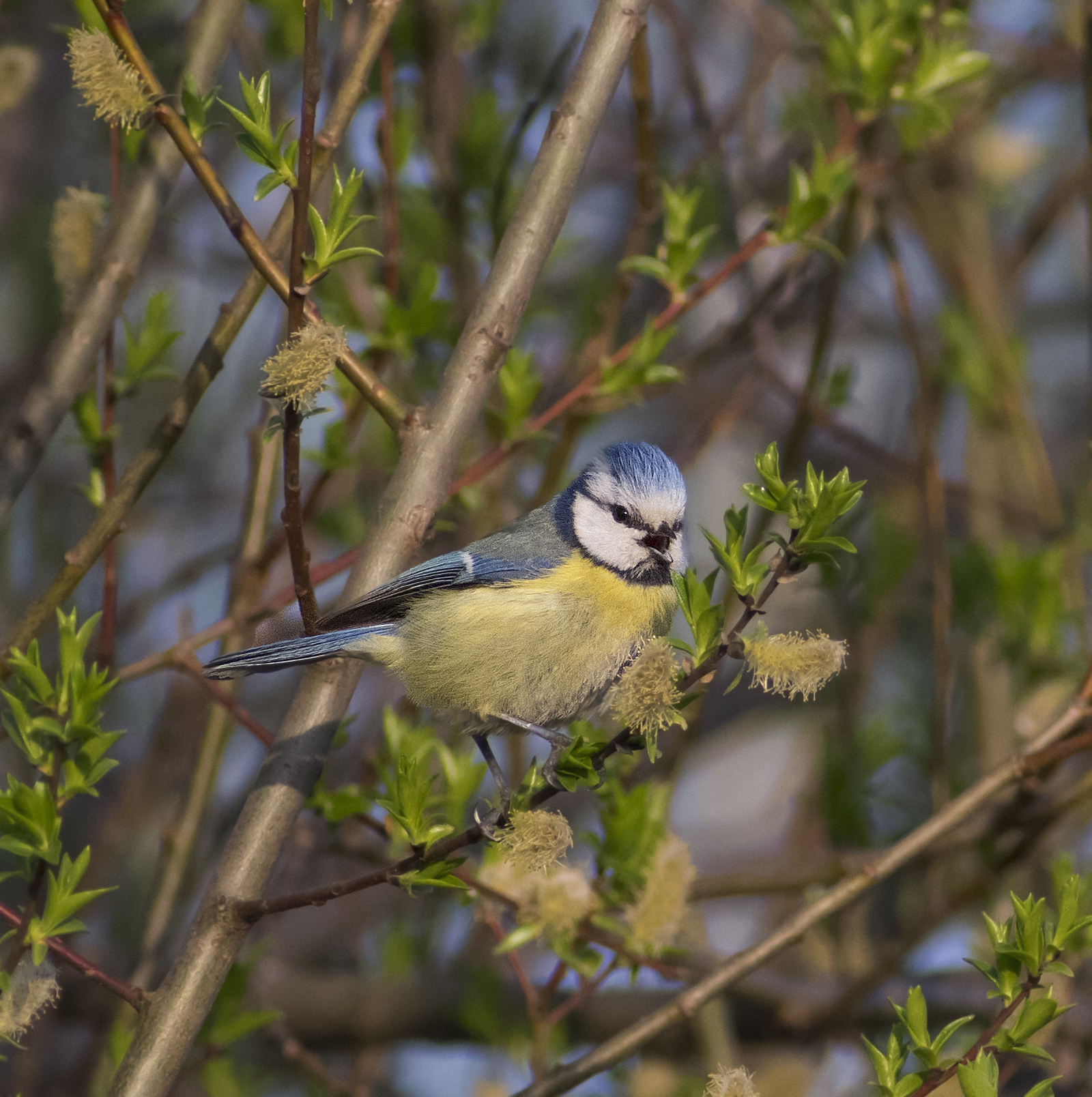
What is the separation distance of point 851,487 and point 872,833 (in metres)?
2.08

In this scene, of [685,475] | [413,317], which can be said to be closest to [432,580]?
[413,317]

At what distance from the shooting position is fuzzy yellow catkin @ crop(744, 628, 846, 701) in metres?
1.35

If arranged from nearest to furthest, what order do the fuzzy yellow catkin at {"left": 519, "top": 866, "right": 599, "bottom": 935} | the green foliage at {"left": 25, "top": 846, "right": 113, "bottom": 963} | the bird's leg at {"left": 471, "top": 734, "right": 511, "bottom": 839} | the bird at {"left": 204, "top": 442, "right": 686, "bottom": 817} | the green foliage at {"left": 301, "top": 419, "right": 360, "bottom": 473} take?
the green foliage at {"left": 25, "top": 846, "right": 113, "bottom": 963}
the bird's leg at {"left": 471, "top": 734, "right": 511, "bottom": 839}
the fuzzy yellow catkin at {"left": 519, "top": 866, "right": 599, "bottom": 935}
the bird at {"left": 204, "top": 442, "right": 686, "bottom": 817}
the green foliage at {"left": 301, "top": 419, "right": 360, "bottom": 473}

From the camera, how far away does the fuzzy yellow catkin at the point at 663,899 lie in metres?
2.08

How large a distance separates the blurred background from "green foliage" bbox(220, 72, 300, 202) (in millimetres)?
654

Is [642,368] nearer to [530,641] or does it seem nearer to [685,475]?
[530,641]

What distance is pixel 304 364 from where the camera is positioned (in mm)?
1504

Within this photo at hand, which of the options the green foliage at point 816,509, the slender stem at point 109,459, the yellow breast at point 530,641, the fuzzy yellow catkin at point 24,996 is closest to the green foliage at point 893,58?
the yellow breast at point 530,641

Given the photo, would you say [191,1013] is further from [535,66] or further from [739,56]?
[739,56]

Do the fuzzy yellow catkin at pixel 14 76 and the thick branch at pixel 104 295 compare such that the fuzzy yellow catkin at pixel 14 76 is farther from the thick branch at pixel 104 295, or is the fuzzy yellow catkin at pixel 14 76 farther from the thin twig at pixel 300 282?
the thin twig at pixel 300 282

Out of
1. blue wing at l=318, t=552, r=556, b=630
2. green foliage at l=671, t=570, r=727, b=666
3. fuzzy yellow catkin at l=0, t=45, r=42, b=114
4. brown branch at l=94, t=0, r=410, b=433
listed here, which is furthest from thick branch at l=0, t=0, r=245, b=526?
green foliage at l=671, t=570, r=727, b=666

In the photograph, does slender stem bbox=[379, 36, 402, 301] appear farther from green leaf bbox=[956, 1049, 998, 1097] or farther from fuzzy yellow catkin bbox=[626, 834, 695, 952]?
green leaf bbox=[956, 1049, 998, 1097]

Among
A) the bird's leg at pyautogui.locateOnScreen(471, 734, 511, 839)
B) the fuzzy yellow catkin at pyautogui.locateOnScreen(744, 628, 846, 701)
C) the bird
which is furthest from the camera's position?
the bird

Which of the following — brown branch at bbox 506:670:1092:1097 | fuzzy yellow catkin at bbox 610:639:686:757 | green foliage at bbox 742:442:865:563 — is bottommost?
brown branch at bbox 506:670:1092:1097
